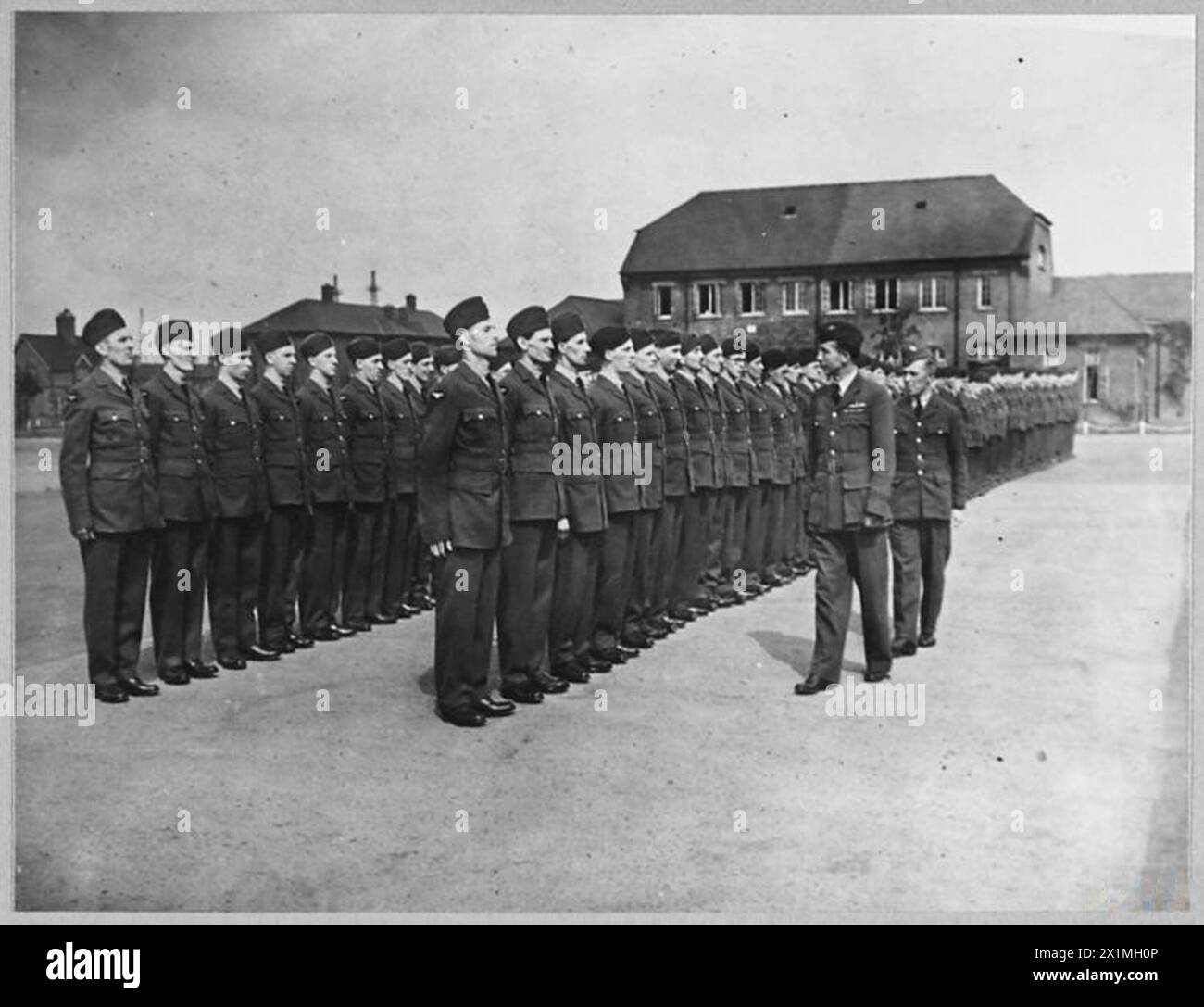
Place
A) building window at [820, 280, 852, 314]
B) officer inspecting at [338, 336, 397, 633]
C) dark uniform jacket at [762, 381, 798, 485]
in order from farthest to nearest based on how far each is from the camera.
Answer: dark uniform jacket at [762, 381, 798, 485] < officer inspecting at [338, 336, 397, 633] < building window at [820, 280, 852, 314]

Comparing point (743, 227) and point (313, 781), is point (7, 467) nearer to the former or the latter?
point (313, 781)

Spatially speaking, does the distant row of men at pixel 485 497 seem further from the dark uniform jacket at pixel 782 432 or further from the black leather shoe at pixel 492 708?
the dark uniform jacket at pixel 782 432

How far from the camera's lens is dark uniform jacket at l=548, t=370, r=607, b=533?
19.6 ft

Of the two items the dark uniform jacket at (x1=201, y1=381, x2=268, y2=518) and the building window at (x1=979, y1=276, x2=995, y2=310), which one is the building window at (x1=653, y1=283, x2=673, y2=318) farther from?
the dark uniform jacket at (x1=201, y1=381, x2=268, y2=518)

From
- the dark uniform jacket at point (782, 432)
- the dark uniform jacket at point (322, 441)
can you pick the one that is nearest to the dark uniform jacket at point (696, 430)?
the dark uniform jacket at point (782, 432)

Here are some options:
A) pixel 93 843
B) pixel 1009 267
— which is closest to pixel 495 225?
pixel 1009 267

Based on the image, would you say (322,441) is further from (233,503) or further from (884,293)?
(884,293)

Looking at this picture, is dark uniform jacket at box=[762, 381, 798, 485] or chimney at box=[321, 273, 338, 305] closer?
chimney at box=[321, 273, 338, 305]

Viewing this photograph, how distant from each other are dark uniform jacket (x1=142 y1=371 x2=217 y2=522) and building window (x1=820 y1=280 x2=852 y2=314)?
297cm

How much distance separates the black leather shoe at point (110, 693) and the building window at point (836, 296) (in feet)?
11.9

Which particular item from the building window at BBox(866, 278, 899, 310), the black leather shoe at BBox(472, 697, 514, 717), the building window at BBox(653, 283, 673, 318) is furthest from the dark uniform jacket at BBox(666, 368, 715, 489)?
the black leather shoe at BBox(472, 697, 514, 717)

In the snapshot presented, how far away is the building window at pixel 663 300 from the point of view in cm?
656

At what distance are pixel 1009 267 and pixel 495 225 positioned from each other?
227cm

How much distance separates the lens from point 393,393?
7.19 m
